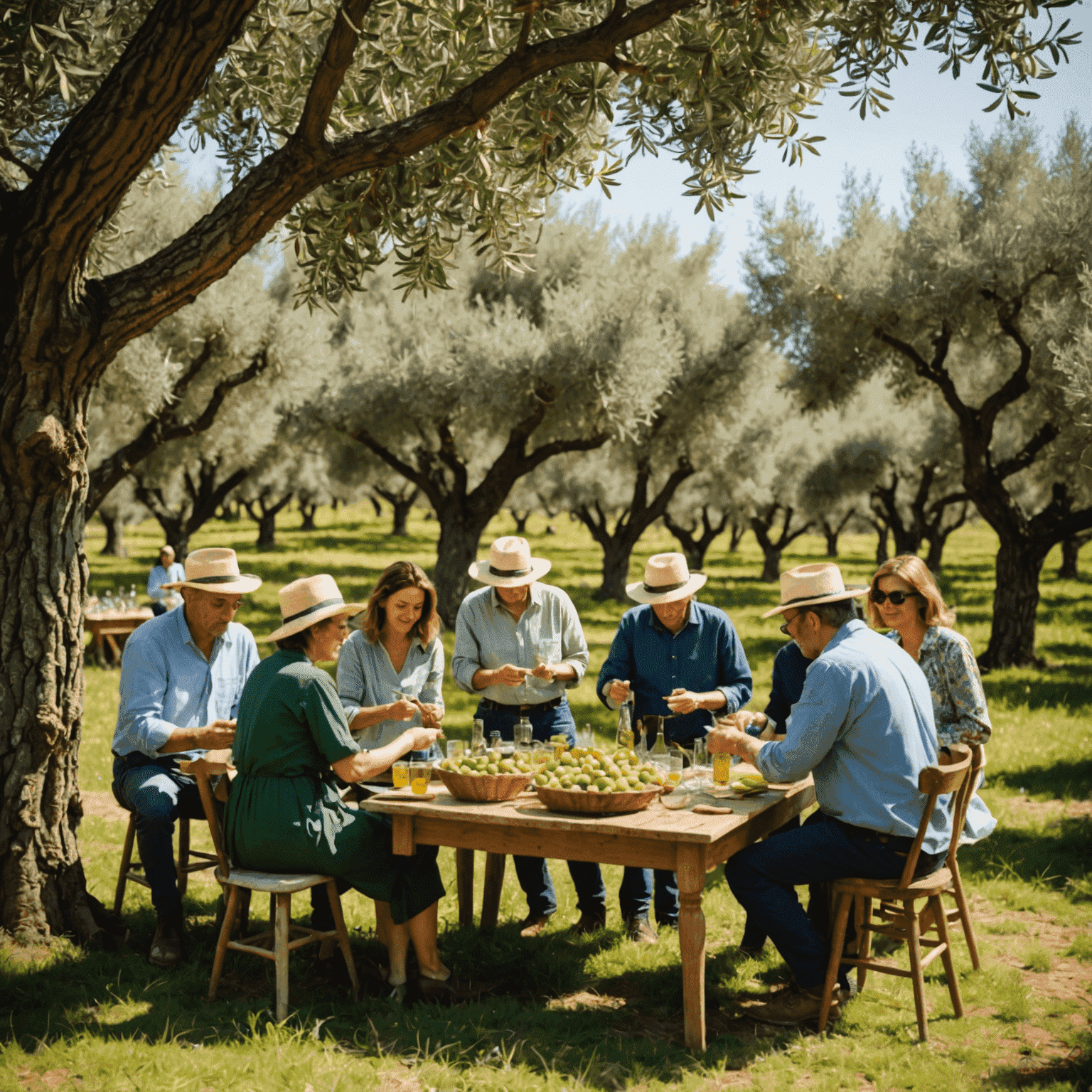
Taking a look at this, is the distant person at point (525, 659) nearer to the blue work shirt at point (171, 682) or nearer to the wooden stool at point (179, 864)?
the blue work shirt at point (171, 682)

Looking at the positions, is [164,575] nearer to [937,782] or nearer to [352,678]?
[352,678]

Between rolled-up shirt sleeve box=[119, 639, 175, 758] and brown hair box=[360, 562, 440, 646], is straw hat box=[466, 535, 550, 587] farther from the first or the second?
rolled-up shirt sleeve box=[119, 639, 175, 758]

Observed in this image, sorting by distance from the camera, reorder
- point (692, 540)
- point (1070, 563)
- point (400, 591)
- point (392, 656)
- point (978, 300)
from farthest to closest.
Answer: point (1070, 563) → point (692, 540) → point (978, 300) → point (392, 656) → point (400, 591)

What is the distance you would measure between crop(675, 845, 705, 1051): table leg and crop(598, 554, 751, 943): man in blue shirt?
1469 millimetres

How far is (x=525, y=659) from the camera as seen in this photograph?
6391 millimetres

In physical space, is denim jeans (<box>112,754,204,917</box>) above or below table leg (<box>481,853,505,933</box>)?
above

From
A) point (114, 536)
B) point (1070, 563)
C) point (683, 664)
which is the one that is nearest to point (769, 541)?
point (1070, 563)

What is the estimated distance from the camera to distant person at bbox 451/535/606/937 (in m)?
6.14

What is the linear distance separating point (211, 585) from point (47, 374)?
138cm

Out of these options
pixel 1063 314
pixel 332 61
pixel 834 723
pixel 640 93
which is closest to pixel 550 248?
pixel 1063 314

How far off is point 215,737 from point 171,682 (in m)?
0.59

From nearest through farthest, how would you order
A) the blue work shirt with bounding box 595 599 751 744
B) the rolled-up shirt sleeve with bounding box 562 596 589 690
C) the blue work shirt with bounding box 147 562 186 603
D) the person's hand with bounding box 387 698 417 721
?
the person's hand with bounding box 387 698 417 721 → the blue work shirt with bounding box 595 599 751 744 → the rolled-up shirt sleeve with bounding box 562 596 589 690 → the blue work shirt with bounding box 147 562 186 603

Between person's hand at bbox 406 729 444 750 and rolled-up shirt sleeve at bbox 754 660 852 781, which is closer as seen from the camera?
rolled-up shirt sleeve at bbox 754 660 852 781

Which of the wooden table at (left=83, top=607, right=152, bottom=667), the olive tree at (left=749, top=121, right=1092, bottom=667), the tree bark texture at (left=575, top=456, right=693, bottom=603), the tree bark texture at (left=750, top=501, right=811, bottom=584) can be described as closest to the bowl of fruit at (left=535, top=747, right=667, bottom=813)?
the olive tree at (left=749, top=121, right=1092, bottom=667)
